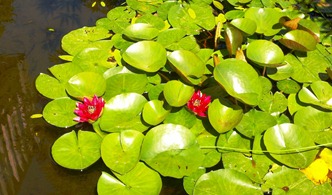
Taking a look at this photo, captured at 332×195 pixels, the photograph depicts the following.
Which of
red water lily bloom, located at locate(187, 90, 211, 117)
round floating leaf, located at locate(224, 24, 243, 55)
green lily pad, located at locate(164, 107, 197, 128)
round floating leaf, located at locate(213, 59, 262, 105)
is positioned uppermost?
round floating leaf, located at locate(224, 24, 243, 55)

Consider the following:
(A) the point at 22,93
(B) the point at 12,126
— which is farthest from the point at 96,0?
(B) the point at 12,126

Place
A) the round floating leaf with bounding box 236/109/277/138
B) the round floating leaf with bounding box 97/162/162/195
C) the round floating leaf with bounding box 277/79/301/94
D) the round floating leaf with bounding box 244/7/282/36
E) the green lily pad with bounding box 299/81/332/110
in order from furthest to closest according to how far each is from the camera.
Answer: the round floating leaf with bounding box 244/7/282/36 → the round floating leaf with bounding box 277/79/301/94 → the green lily pad with bounding box 299/81/332/110 → the round floating leaf with bounding box 236/109/277/138 → the round floating leaf with bounding box 97/162/162/195

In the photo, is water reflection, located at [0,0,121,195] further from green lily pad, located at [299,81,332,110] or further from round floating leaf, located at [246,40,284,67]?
green lily pad, located at [299,81,332,110]

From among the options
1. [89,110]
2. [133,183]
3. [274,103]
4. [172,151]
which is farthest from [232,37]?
[133,183]

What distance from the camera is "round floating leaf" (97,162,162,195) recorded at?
180cm

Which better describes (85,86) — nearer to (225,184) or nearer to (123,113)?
(123,113)

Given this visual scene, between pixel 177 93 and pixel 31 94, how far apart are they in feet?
3.14

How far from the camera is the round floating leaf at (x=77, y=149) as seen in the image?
192cm

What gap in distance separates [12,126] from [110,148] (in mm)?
659

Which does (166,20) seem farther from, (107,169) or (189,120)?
(107,169)

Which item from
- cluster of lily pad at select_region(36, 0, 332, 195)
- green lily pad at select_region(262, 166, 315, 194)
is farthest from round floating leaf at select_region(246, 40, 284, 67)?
green lily pad at select_region(262, 166, 315, 194)

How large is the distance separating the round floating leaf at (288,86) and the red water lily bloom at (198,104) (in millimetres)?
560

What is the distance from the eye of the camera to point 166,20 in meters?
2.82

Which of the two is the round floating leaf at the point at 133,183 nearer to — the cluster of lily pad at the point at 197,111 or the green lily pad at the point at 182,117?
the cluster of lily pad at the point at 197,111
